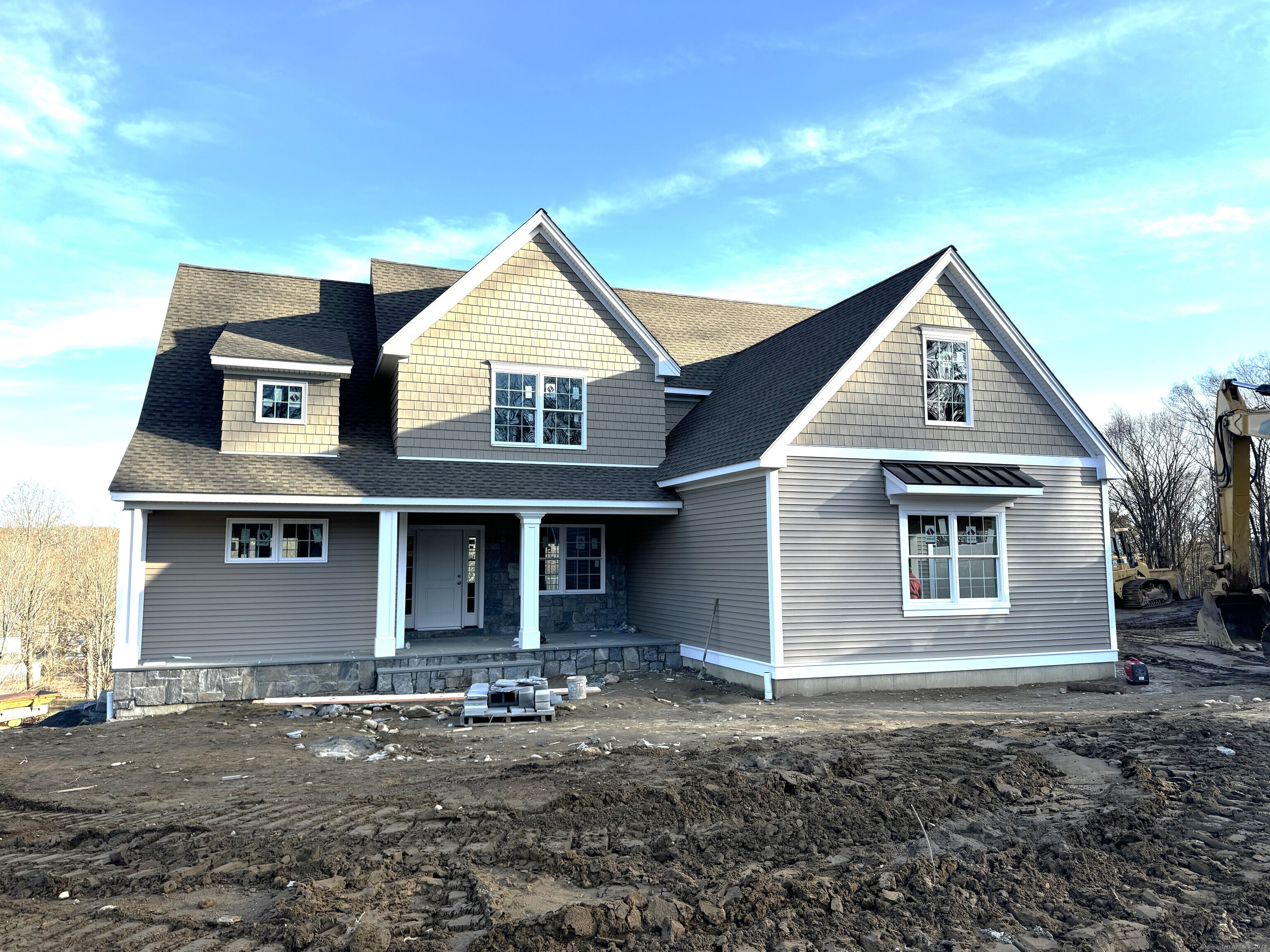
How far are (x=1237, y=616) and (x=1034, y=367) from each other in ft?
24.7

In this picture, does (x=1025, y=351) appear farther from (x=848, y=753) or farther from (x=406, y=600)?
(x=406, y=600)

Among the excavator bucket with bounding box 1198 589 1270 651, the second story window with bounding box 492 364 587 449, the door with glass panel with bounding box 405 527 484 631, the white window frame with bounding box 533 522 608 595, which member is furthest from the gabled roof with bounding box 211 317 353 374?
the excavator bucket with bounding box 1198 589 1270 651

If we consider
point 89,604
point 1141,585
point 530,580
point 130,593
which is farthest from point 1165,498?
point 89,604

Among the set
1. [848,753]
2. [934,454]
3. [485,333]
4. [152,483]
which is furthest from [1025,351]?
[152,483]

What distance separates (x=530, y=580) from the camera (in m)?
14.0

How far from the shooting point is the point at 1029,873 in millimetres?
5016

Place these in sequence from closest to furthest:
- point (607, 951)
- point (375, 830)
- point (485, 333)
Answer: point (607, 951)
point (375, 830)
point (485, 333)

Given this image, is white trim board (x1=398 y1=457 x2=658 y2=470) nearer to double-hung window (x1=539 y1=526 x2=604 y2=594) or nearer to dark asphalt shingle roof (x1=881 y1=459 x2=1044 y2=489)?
double-hung window (x1=539 y1=526 x2=604 y2=594)

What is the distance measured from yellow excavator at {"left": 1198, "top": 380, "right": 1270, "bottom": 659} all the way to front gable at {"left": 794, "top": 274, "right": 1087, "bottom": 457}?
3.73 metres

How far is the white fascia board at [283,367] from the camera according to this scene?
1307cm

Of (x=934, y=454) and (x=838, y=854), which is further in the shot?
(x=934, y=454)

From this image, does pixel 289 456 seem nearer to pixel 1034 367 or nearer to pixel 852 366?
pixel 852 366

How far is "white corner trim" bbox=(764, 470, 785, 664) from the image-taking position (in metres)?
11.9

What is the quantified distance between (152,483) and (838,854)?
1133 centimetres
